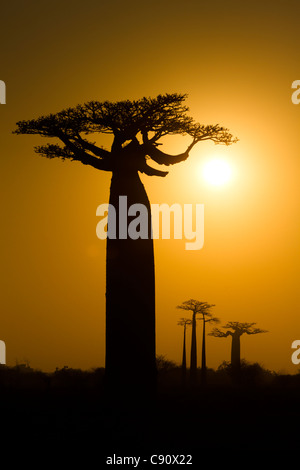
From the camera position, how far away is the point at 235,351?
115 feet

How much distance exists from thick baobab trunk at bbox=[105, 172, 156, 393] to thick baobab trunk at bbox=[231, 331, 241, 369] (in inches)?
840

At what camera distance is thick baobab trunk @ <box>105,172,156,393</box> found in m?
13.7

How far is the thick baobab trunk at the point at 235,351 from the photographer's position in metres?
34.8

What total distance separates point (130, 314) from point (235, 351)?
22108 millimetres

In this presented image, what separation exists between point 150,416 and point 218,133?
5.74 m

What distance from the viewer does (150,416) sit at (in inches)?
520

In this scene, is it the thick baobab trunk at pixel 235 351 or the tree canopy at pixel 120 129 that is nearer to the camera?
the tree canopy at pixel 120 129

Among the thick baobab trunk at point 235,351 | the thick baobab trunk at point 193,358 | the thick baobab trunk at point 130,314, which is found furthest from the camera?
the thick baobab trunk at point 235,351

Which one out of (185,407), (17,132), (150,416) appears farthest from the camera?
(17,132)

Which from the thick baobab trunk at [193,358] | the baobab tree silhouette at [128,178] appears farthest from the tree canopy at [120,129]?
the thick baobab trunk at [193,358]

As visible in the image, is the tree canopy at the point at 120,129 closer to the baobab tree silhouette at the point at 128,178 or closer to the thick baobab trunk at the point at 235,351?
the baobab tree silhouette at the point at 128,178

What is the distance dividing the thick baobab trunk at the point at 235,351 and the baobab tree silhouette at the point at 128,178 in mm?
20698
